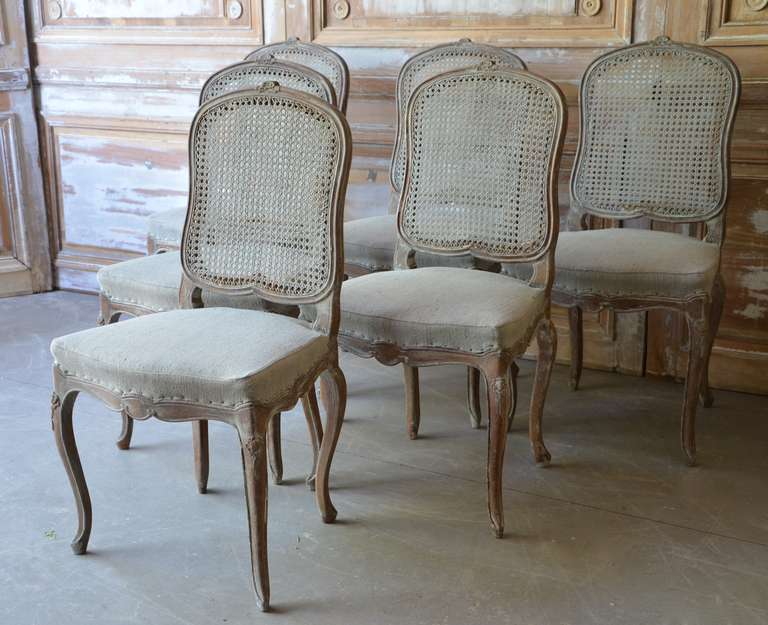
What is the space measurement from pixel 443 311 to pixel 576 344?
1094 millimetres

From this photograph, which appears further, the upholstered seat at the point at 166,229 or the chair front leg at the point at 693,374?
the upholstered seat at the point at 166,229

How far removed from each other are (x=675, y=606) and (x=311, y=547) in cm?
82

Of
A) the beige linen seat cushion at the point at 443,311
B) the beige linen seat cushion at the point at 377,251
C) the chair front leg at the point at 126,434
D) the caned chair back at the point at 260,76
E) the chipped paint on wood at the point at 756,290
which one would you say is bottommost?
the chair front leg at the point at 126,434

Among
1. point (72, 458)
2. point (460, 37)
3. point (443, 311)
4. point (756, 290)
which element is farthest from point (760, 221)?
point (72, 458)

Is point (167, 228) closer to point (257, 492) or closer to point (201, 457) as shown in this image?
→ point (201, 457)

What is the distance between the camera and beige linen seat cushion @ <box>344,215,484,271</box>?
9.87 ft

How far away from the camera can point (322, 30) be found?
3.80 m

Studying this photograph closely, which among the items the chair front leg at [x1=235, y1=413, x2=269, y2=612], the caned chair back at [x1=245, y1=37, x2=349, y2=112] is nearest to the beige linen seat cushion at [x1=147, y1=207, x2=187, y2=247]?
the caned chair back at [x1=245, y1=37, x2=349, y2=112]

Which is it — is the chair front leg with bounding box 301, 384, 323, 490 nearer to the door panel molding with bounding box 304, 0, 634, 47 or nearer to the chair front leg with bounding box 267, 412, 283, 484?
the chair front leg with bounding box 267, 412, 283, 484

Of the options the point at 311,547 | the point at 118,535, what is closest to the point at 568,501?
the point at 311,547

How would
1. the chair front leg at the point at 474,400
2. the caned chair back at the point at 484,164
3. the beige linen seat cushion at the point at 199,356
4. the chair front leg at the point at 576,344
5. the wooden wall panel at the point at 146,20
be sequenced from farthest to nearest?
the wooden wall panel at the point at 146,20
the chair front leg at the point at 576,344
the chair front leg at the point at 474,400
the caned chair back at the point at 484,164
the beige linen seat cushion at the point at 199,356

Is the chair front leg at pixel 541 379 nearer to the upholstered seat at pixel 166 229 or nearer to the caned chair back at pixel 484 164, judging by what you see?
the caned chair back at pixel 484 164

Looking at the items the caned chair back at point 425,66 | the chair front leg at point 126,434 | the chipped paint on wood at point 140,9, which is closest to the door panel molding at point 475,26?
the caned chair back at point 425,66

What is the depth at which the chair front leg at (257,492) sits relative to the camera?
1.99 metres
